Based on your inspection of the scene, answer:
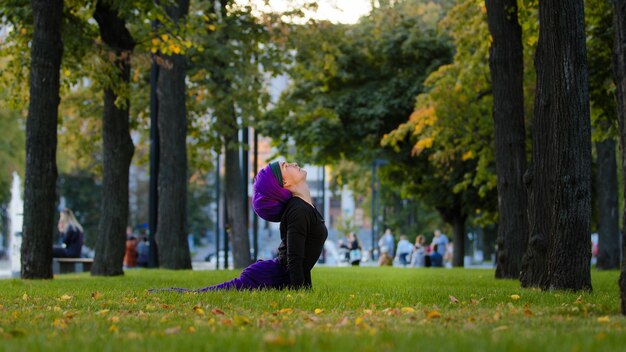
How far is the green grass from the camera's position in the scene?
5969mm

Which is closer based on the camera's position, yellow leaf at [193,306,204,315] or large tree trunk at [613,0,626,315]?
large tree trunk at [613,0,626,315]

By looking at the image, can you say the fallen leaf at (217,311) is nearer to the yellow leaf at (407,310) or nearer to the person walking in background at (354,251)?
the yellow leaf at (407,310)

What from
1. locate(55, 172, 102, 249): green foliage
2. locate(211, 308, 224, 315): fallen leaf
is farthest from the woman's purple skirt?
locate(55, 172, 102, 249): green foliage

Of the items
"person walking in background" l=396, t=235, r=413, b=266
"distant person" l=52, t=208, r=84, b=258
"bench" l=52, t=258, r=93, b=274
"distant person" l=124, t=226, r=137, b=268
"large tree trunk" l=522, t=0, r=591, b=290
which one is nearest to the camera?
"large tree trunk" l=522, t=0, r=591, b=290

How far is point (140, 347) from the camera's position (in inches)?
230

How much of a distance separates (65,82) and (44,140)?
436 cm

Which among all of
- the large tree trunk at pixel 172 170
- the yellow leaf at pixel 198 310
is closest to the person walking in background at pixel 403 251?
the large tree trunk at pixel 172 170

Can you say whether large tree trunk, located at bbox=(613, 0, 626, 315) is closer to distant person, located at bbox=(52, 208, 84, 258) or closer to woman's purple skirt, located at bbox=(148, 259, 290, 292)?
woman's purple skirt, located at bbox=(148, 259, 290, 292)

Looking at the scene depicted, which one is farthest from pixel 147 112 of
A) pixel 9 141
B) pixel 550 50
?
pixel 550 50

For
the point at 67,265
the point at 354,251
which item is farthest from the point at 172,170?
the point at 354,251

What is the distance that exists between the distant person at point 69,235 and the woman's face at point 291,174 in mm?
16649

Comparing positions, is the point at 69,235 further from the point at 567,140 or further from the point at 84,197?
the point at 84,197

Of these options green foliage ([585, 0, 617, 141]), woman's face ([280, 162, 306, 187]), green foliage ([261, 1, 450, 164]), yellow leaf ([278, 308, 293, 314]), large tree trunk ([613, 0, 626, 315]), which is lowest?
yellow leaf ([278, 308, 293, 314])

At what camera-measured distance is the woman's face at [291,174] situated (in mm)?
11758
